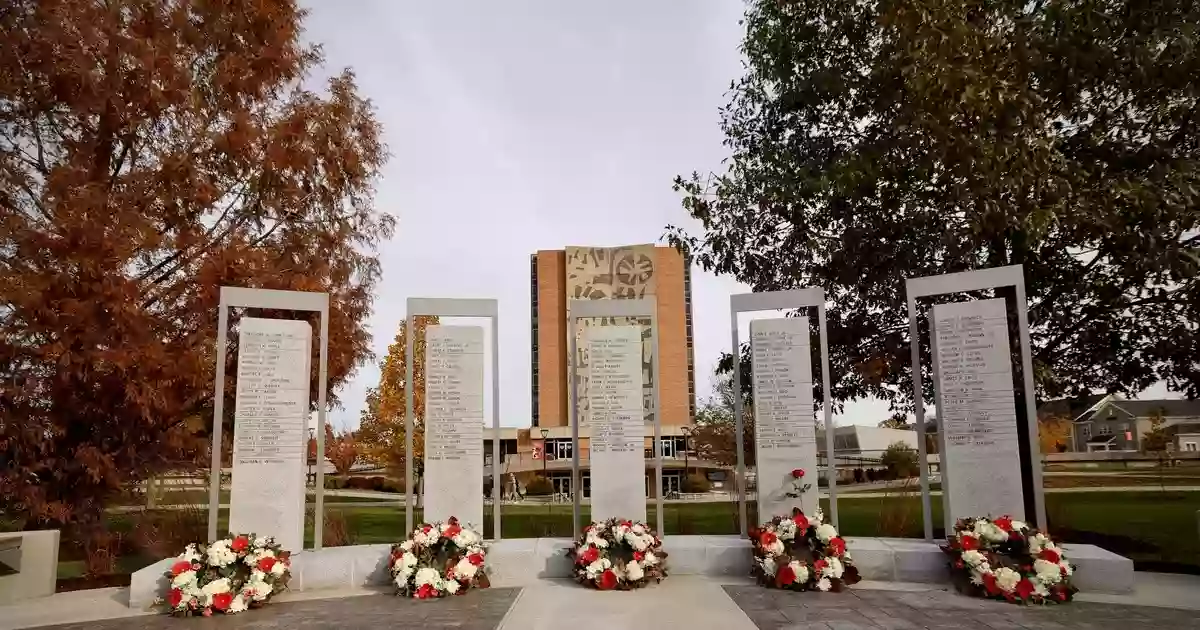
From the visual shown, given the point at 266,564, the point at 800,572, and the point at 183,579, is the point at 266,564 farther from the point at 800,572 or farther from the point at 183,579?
the point at 800,572

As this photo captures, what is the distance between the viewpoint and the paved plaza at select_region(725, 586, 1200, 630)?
230 inches

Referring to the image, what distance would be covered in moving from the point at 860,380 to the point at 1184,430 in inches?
363

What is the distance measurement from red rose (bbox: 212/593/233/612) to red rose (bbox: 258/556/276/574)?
35 cm

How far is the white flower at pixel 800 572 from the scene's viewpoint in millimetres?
7254

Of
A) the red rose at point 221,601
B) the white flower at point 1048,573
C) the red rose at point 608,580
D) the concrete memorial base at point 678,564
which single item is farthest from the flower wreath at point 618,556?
the white flower at point 1048,573

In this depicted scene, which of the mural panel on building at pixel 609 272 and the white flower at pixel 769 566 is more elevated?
the mural panel on building at pixel 609 272

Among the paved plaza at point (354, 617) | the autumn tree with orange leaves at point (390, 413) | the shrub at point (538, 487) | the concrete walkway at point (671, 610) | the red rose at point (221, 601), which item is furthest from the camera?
the shrub at point (538, 487)

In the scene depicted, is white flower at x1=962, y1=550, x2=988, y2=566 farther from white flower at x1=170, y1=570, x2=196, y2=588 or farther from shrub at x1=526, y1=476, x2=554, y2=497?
shrub at x1=526, y1=476, x2=554, y2=497

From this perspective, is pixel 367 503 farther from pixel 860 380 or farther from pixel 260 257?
pixel 860 380

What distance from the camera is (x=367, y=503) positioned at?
21594mm

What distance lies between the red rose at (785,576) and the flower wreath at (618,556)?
1208 mm

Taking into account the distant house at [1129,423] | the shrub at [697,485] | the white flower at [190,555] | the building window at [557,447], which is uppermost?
the distant house at [1129,423]

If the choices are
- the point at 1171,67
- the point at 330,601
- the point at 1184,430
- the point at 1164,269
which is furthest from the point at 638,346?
the point at 1184,430

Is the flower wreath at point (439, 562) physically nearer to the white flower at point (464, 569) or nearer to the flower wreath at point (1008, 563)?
the white flower at point (464, 569)
